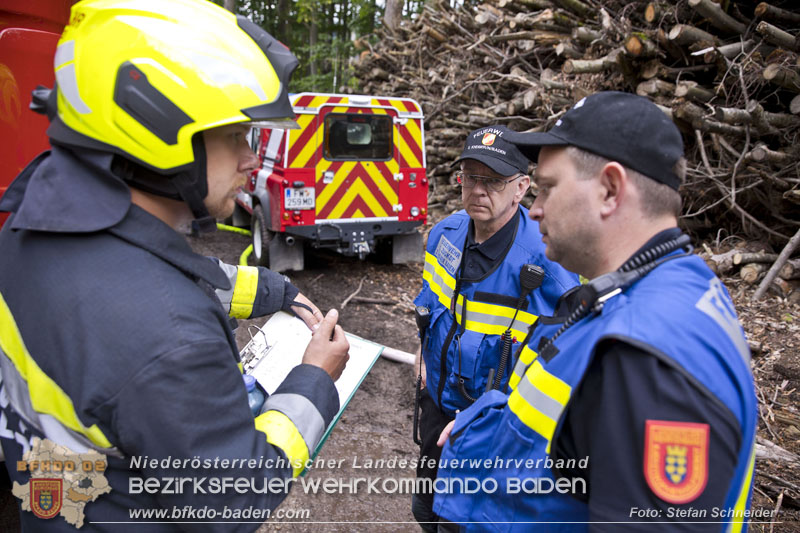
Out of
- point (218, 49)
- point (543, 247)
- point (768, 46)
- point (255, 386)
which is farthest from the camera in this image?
point (768, 46)

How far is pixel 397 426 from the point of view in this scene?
409 centimetres

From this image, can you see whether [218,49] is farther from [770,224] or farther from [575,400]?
[770,224]

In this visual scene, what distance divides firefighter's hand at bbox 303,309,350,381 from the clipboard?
197 mm

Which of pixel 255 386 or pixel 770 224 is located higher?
pixel 255 386

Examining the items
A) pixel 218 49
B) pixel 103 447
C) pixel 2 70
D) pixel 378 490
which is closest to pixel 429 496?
pixel 378 490

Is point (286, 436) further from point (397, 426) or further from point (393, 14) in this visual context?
point (393, 14)

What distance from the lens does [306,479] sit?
3496 millimetres

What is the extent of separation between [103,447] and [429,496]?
1685 millimetres

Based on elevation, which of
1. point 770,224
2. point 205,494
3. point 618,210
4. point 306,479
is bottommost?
point 306,479

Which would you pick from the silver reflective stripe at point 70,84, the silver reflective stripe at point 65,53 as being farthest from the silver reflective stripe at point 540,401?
the silver reflective stripe at point 65,53

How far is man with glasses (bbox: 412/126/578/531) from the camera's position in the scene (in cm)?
223

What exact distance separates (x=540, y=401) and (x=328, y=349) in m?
0.64

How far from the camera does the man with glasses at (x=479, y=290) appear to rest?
87.7 inches

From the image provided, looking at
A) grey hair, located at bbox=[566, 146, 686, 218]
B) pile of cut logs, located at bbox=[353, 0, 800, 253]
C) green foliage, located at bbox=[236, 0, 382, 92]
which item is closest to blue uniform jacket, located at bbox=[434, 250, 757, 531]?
grey hair, located at bbox=[566, 146, 686, 218]
